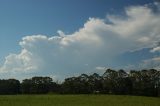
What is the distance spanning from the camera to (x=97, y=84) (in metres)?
139

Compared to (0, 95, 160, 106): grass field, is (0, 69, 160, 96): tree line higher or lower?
higher

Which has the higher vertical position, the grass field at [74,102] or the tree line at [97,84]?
the tree line at [97,84]

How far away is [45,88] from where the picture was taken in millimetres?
145375

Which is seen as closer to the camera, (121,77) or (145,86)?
(145,86)

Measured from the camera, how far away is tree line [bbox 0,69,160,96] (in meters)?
130

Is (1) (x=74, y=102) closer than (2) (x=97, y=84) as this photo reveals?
Yes

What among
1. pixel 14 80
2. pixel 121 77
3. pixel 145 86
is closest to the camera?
pixel 145 86

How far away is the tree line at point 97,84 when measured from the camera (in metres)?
130

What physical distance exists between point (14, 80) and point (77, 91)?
31650 millimetres

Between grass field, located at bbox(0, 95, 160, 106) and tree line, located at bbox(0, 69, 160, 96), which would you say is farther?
tree line, located at bbox(0, 69, 160, 96)

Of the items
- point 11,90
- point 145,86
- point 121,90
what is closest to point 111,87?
point 121,90

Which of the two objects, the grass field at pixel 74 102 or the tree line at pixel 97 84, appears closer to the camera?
the grass field at pixel 74 102

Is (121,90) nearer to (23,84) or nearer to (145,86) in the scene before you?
(145,86)

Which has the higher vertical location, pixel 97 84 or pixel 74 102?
pixel 97 84
